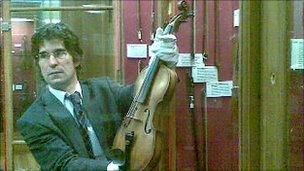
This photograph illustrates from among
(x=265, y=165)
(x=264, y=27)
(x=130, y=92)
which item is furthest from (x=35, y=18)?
(x=265, y=165)

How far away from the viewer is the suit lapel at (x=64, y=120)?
1.33 meters

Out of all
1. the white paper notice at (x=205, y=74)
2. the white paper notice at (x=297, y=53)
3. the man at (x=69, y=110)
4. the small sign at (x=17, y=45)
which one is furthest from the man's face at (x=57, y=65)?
the white paper notice at (x=297, y=53)

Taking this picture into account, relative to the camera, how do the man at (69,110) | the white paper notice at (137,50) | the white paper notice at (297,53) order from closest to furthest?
1. the white paper notice at (297,53)
2. the man at (69,110)
3. the white paper notice at (137,50)

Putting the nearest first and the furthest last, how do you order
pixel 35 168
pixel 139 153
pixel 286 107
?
pixel 286 107 → pixel 139 153 → pixel 35 168

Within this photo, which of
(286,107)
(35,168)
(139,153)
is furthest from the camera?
(35,168)

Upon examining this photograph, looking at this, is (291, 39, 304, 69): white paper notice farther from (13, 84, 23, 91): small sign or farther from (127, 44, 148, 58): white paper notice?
(13, 84, 23, 91): small sign

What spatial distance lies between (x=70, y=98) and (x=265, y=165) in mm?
534

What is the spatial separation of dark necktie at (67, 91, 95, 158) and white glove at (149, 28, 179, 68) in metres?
0.23

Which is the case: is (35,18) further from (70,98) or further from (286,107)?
(286,107)

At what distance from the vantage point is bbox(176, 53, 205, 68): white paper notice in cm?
146

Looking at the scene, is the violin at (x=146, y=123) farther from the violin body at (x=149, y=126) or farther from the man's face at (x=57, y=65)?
the man's face at (x=57, y=65)

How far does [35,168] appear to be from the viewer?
1410 millimetres

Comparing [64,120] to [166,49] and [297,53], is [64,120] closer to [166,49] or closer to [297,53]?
[166,49]

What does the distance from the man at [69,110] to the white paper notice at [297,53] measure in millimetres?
312
